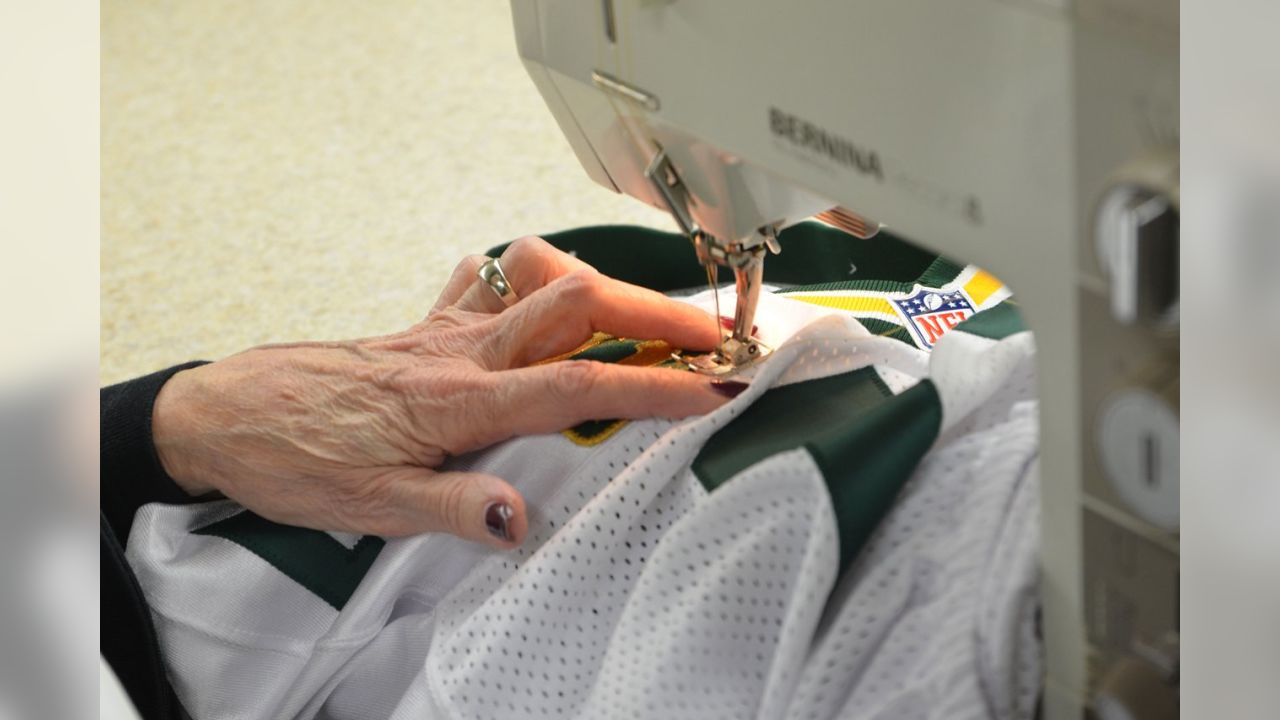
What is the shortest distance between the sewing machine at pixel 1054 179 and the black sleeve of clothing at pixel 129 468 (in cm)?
41

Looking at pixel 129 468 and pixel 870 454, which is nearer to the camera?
pixel 870 454

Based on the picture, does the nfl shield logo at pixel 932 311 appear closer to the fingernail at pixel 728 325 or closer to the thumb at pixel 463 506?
the fingernail at pixel 728 325

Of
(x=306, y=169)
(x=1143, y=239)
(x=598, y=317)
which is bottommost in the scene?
(x=306, y=169)

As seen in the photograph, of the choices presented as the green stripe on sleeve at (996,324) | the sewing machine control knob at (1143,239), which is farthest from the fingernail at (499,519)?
the sewing machine control knob at (1143,239)

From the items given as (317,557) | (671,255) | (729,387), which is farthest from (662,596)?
(671,255)

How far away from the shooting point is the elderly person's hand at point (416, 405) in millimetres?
879

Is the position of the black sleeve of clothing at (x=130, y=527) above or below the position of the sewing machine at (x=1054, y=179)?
below

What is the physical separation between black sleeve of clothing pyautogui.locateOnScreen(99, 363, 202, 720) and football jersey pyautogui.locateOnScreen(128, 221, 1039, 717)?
0.06ft

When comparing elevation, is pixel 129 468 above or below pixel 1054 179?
below

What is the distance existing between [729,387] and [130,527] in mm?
388

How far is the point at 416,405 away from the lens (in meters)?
0.93

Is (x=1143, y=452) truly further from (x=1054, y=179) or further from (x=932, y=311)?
(x=932, y=311)

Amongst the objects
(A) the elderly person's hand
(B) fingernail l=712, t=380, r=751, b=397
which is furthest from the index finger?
(B) fingernail l=712, t=380, r=751, b=397
